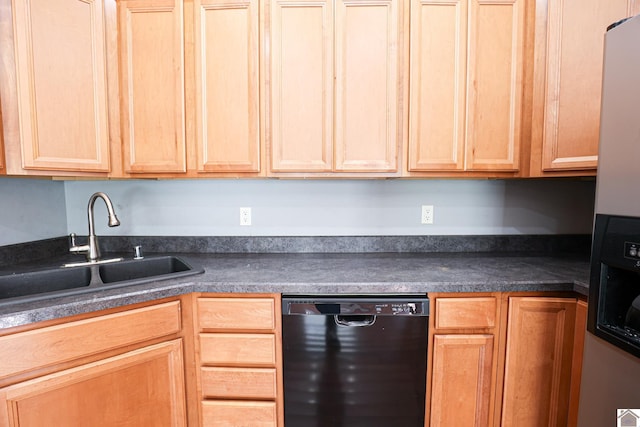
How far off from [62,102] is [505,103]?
2052mm

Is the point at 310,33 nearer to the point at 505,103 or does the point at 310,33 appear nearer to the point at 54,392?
the point at 505,103

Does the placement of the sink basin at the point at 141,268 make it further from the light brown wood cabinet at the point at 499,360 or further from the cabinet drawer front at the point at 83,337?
the light brown wood cabinet at the point at 499,360

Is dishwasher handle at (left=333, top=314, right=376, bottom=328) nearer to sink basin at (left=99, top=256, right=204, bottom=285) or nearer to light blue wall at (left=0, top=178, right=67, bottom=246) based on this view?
sink basin at (left=99, top=256, right=204, bottom=285)

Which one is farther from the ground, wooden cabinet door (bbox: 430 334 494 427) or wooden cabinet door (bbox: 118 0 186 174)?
wooden cabinet door (bbox: 118 0 186 174)

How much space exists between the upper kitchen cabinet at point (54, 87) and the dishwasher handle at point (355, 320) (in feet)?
4.38

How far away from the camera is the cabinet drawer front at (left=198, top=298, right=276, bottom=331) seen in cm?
130

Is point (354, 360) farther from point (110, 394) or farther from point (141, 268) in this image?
point (141, 268)

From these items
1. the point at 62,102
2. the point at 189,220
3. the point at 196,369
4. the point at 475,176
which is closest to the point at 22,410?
the point at 196,369

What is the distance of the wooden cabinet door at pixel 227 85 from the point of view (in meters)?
1.49

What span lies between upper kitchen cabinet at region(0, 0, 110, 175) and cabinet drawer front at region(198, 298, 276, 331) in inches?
34.5

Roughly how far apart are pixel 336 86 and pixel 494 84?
0.77m

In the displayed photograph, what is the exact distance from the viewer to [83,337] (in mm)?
1087

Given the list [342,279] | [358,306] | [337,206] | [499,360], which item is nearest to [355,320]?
[358,306]

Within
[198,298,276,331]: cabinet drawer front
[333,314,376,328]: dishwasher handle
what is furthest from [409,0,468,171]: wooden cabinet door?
[198,298,276,331]: cabinet drawer front
